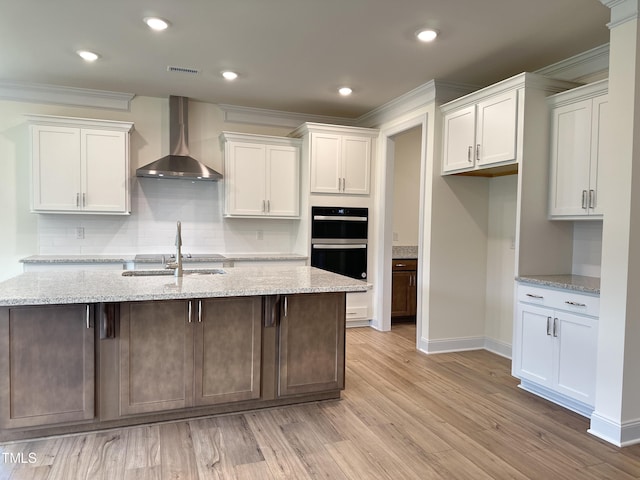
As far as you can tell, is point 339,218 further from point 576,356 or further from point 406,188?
point 576,356

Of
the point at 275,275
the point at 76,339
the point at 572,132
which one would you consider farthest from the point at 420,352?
the point at 76,339

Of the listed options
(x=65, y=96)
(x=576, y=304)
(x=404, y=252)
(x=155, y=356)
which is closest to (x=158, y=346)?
(x=155, y=356)

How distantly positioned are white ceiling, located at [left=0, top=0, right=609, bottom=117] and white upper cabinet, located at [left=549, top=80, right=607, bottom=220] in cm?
48

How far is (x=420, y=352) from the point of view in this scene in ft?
14.8

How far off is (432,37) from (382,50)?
0.45 m

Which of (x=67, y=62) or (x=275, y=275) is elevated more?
(x=67, y=62)

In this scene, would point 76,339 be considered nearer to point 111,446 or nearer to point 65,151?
point 111,446

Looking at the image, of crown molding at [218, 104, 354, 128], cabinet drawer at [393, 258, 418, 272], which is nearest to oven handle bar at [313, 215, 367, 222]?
cabinet drawer at [393, 258, 418, 272]

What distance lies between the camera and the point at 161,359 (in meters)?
2.72

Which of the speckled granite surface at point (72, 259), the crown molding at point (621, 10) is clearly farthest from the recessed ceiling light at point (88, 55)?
the crown molding at point (621, 10)

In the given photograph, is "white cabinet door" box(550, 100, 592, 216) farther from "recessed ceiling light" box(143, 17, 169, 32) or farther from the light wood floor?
"recessed ceiling light" box(143, 17, 169, 32)

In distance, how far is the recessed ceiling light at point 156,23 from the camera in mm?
3104

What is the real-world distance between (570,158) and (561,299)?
1115mm

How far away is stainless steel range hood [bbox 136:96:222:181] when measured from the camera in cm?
476
